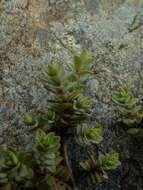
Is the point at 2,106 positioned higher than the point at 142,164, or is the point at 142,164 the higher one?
the point at 2,106

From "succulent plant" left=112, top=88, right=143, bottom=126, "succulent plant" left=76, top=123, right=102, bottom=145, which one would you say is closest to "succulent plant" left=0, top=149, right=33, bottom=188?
"succulent plant" left=76, top=123, right=102, bottom=145

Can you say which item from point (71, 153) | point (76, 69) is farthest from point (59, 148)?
point (76, 69)

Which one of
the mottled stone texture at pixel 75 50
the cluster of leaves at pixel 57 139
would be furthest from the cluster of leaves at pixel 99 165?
the mottled stone texture at pixel 75 50

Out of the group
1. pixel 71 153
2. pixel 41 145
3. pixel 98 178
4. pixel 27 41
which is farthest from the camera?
pixel 27 41

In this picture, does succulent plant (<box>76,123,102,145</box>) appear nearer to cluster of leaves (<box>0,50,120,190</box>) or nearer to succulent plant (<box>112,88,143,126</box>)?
cluster of leaves (<box>0,50,120,190</box>)

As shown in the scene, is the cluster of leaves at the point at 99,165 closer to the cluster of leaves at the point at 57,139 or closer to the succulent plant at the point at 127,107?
the cluster of leaves at the point at 57,139

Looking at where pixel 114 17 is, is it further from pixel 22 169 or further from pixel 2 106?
pixel 22 169

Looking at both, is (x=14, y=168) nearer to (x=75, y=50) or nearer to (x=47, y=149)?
(x=47, y=149)
